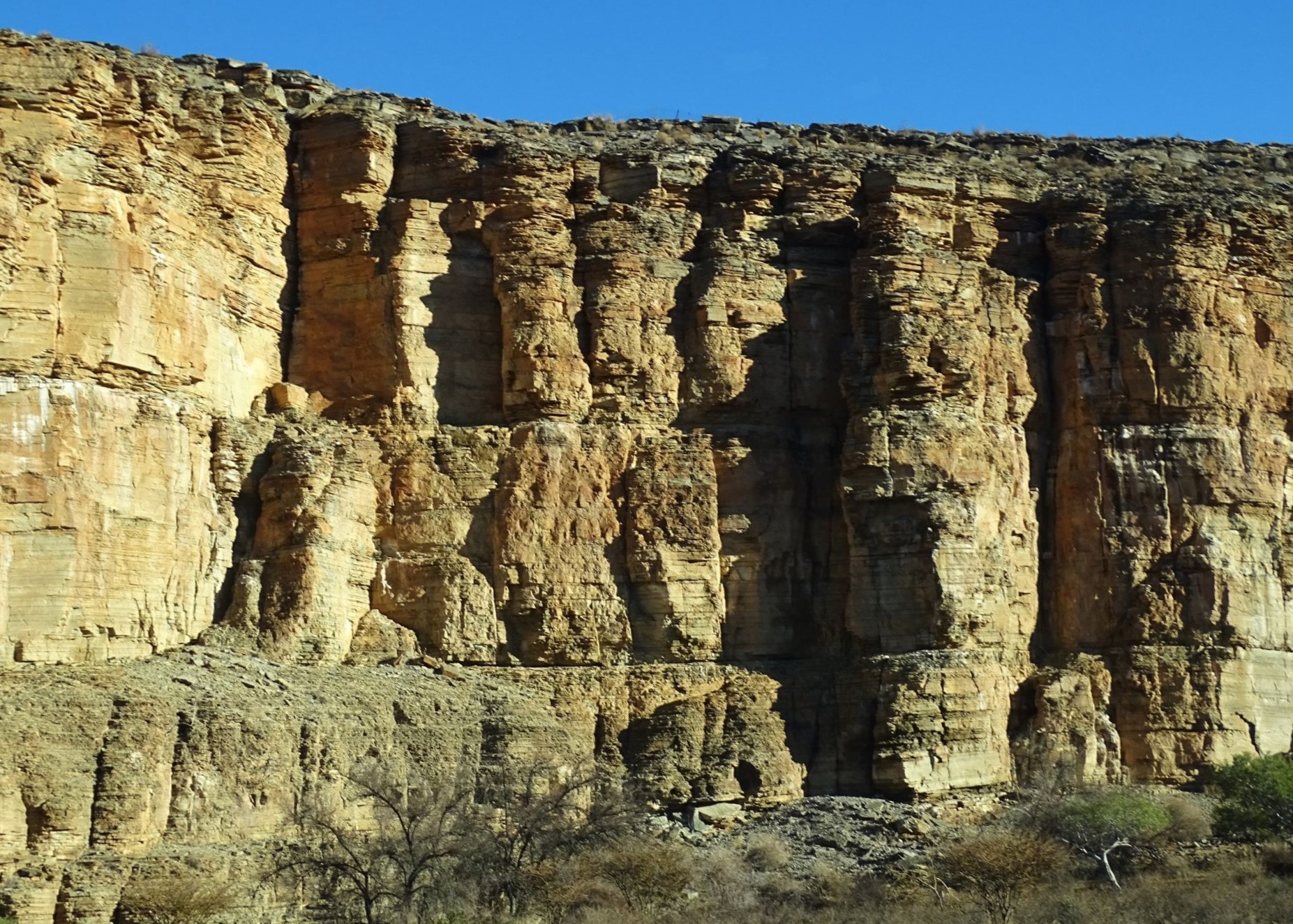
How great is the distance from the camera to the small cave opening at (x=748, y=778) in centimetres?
4356

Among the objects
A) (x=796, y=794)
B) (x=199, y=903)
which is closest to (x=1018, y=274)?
(x=796, y=794)

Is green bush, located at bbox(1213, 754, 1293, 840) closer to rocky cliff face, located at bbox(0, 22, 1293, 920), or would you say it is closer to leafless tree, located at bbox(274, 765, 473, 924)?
rocky cliff face, located at bbox(0, 22, 1293, 920)

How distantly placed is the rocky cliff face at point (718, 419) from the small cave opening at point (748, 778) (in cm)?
15

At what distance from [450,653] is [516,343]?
635 centimetres

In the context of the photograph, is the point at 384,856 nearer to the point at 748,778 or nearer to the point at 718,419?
the point at 748,778

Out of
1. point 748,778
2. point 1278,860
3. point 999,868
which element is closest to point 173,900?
point 748,778

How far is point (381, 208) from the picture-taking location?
1869 inches

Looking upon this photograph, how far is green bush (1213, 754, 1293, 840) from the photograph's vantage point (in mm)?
41844

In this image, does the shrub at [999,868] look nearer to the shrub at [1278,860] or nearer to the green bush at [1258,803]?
the shrub at [1278,860]

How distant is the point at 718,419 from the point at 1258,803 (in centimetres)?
1287

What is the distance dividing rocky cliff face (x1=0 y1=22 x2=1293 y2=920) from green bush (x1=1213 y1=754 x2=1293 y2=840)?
353 cm

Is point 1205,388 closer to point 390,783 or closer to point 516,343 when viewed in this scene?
point 516,343

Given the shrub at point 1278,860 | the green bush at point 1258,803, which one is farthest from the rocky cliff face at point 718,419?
the shrub at point 1278,860

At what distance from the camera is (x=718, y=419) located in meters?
48.0
